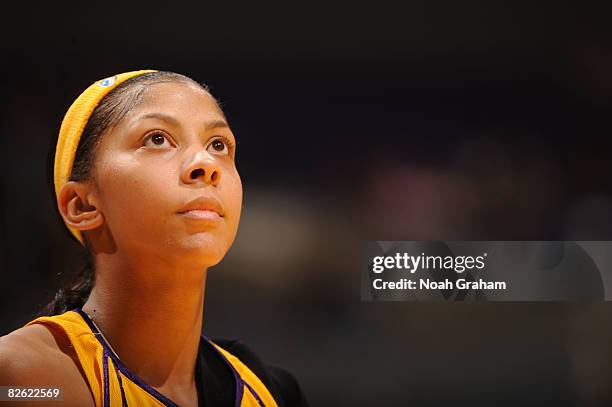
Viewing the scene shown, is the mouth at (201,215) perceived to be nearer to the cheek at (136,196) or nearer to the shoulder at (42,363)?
the cheek at (136,196)

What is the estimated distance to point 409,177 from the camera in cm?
175

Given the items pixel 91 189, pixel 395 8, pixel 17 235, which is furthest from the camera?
pixel 395 8

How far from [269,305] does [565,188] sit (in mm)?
698

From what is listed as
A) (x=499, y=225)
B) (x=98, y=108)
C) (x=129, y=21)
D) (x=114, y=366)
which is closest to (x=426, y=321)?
(x=499, y=225)

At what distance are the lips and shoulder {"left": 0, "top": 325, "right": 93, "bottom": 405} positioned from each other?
30 centimetres

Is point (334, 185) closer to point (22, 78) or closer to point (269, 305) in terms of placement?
point (269, 305)

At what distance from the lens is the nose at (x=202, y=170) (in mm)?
1391

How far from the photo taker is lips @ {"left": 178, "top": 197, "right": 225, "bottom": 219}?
4.52ft

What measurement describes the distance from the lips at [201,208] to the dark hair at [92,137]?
0.70 ft

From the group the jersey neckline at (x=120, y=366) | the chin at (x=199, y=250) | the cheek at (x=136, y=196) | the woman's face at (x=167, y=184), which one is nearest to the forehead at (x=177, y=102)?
the woman's face at (x=167, y=184)

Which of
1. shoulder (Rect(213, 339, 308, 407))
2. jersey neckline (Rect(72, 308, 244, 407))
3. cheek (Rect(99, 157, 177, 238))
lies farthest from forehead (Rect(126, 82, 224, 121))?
shoulder (Rect(213, 339, 308, 407))

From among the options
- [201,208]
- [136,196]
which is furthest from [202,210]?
[136,196]

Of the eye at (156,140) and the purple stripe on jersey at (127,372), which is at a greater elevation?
the eye at (156,140)

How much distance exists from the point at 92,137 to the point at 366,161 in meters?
0.60
